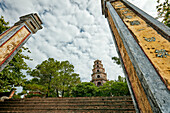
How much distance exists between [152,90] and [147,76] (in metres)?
0.18

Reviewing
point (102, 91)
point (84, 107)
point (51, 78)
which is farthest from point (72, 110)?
point (51, 78)

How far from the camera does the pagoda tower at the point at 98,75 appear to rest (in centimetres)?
1842

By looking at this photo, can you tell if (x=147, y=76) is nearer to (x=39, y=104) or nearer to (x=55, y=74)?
(x=39, y=104)

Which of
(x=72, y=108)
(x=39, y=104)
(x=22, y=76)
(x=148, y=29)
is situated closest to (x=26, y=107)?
(x=39, y=104)

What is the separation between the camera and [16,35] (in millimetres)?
3533

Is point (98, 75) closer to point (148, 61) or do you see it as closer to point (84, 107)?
point (84, 107)

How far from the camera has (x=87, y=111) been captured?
412 cm

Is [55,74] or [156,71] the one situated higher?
[55,74]

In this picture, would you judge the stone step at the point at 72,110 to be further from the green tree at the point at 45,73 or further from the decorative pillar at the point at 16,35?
the green tree at the point at 45,73

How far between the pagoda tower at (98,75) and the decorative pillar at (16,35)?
16.5m

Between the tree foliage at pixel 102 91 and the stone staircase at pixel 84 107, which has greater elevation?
the tree foliage at pixel 102 91

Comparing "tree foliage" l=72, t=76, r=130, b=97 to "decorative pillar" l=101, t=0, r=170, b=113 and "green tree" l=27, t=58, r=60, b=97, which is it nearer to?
"green tree" l=27, t=58, r=60, b=97

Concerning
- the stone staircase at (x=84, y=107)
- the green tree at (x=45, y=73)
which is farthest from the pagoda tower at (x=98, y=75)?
the stone staircase at (x=84, y=107)

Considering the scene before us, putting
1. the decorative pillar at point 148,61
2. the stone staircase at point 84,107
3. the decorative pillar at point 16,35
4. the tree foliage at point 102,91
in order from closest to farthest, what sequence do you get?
the decorative pillar at point 148,61
the decorative pillar at point 16,35
the stone staircase at point 84,107
the tree foliage at point 102,91
